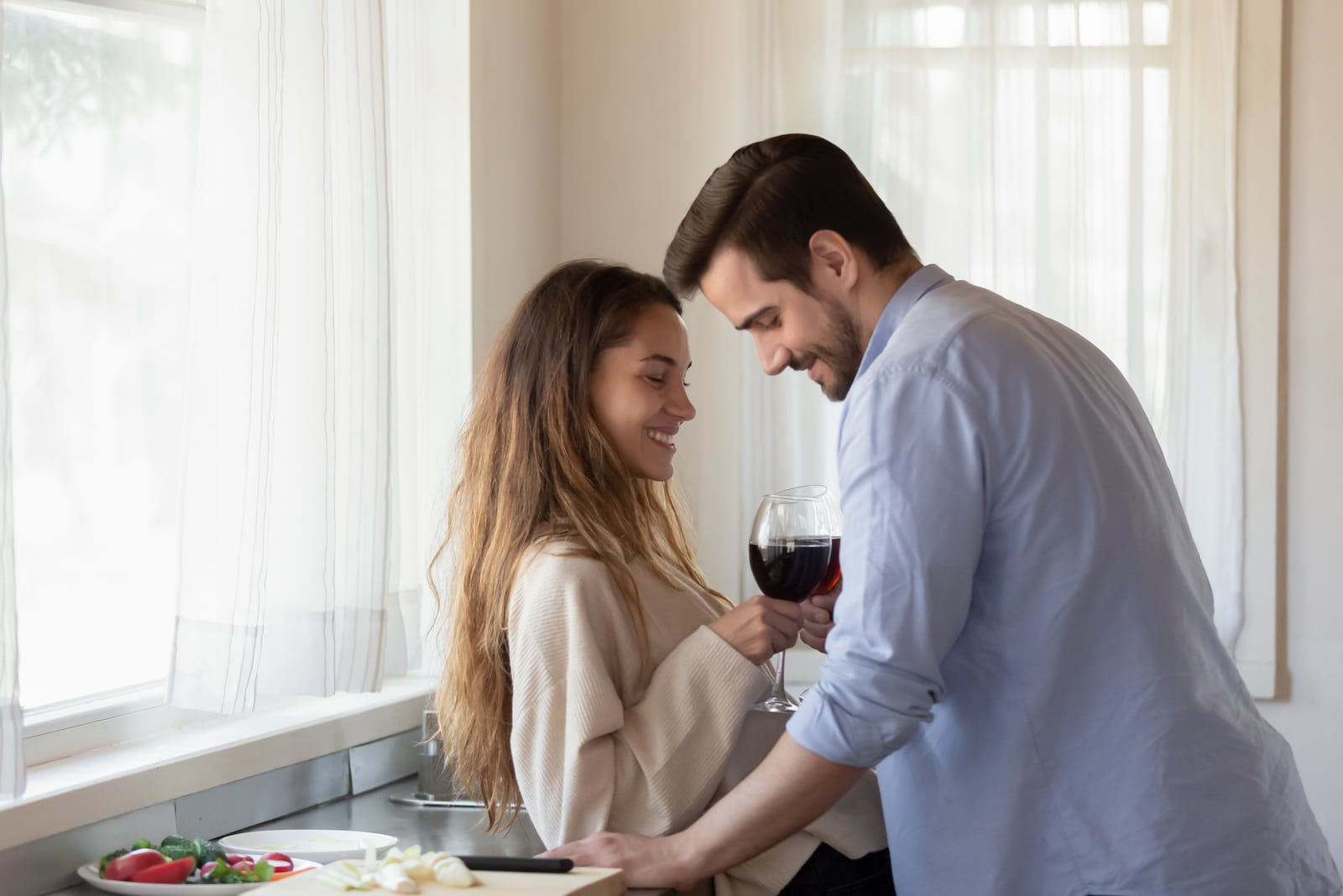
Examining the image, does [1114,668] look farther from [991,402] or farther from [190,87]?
[190,87]

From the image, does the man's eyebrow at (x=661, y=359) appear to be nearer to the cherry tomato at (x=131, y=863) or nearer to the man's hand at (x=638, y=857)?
the man's hand at (x=638, y=857)

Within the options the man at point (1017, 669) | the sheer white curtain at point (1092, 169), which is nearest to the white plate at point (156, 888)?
the man at point (1017, 669)

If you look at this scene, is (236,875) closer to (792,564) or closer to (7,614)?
(7,614)

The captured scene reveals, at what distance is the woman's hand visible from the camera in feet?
4.73

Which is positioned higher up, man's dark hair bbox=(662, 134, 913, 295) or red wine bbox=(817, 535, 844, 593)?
man's dark hair bbox=(662, 134, 913, 295)

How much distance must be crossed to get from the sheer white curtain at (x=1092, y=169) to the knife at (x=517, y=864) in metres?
2.02

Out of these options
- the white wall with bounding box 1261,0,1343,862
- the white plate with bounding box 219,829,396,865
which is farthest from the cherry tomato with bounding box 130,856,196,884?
the white wall with bounding box 1261,0,1343,862

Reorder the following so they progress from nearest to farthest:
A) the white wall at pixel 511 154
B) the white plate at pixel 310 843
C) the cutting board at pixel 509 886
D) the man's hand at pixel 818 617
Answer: the cutting board at pixel 509 886 → the man's hand at pixel 818 617 → the white plate at pixel 310 843 → the white wall at pixel 511 154

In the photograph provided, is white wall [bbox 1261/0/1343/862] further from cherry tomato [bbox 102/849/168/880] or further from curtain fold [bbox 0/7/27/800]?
curtain fold [bbox 0/7/27/800]

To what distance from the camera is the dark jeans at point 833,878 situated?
4.74ft

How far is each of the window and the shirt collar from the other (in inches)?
43.6

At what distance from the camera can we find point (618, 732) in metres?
1.45

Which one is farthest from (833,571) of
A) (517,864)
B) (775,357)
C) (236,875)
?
(236,875)

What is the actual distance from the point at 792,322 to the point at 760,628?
0.34 meters
